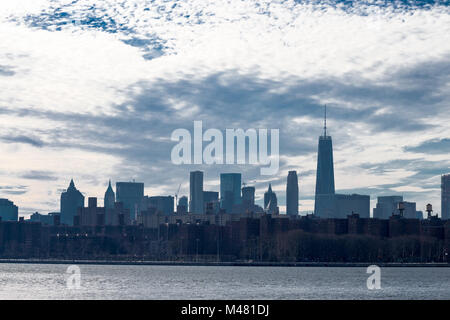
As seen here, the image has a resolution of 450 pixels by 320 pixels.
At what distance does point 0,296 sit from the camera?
339 feet
